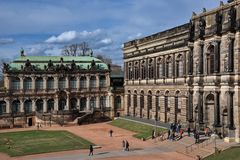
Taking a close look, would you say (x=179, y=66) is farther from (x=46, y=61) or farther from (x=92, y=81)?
(x=46, y=61)

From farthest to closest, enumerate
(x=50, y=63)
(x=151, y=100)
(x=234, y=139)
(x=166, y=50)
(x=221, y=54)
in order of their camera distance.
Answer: (x=50, y=63)
(x=151, y=100)
(x=166, y=50)
(x=221, y=54)
(x=234, y=139)

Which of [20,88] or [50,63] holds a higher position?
[50,63]

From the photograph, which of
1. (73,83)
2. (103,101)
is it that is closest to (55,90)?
(73,83)

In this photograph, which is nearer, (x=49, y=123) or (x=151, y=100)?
(x=151, y=100)

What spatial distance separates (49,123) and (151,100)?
21.1 metres

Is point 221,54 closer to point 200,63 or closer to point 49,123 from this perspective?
point 200,63

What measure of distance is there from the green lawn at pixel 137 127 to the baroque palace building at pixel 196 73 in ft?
12.1

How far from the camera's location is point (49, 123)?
7781 cm

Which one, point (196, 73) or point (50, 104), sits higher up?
point (196, 73)

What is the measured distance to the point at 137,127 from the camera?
65.3m

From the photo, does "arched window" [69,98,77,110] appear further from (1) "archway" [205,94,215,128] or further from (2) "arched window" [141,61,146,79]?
(1) "archway" [205,94,215,128]

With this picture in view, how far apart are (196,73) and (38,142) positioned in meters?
24.0

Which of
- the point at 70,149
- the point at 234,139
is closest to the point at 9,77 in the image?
the point at 70,149

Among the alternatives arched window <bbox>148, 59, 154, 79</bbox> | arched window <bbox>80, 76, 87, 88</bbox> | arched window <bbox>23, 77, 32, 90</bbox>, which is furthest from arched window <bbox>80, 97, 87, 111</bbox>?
arched window <bbox>148, 59, 154, 79</bbox>
